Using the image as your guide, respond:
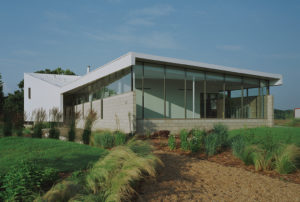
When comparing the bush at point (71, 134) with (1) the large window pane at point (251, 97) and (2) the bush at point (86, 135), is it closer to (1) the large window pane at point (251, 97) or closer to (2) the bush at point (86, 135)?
(2) the bush at point (86, 135)

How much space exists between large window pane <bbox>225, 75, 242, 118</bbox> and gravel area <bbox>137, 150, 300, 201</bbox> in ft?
35.4

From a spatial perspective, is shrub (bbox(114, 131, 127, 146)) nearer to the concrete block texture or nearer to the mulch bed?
the mulch bed

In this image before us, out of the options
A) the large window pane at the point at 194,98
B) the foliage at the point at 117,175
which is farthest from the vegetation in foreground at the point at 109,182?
the large window pane at the point at 194,98

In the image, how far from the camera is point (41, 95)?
24.7m

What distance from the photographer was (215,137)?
664cm

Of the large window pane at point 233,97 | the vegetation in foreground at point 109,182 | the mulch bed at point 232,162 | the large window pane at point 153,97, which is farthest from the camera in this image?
the large window pane at point 233,97

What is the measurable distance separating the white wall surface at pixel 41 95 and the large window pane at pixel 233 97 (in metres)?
13.7

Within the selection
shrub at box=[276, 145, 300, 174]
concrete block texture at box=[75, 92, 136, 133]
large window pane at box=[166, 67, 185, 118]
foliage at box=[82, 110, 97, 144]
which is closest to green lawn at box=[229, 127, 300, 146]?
shrub at box=[276, 145, 300, 174]

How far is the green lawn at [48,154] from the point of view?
4801mm

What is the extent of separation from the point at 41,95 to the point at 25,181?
2292 centimetres

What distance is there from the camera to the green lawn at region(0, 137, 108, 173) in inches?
189

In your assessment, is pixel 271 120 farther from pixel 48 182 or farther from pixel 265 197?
pixel 48 182

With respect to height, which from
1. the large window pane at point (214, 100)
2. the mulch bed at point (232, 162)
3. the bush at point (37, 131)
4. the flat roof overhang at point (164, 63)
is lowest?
the mulch bed at point (232, 162)

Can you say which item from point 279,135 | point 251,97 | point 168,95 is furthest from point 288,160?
point 251,97
